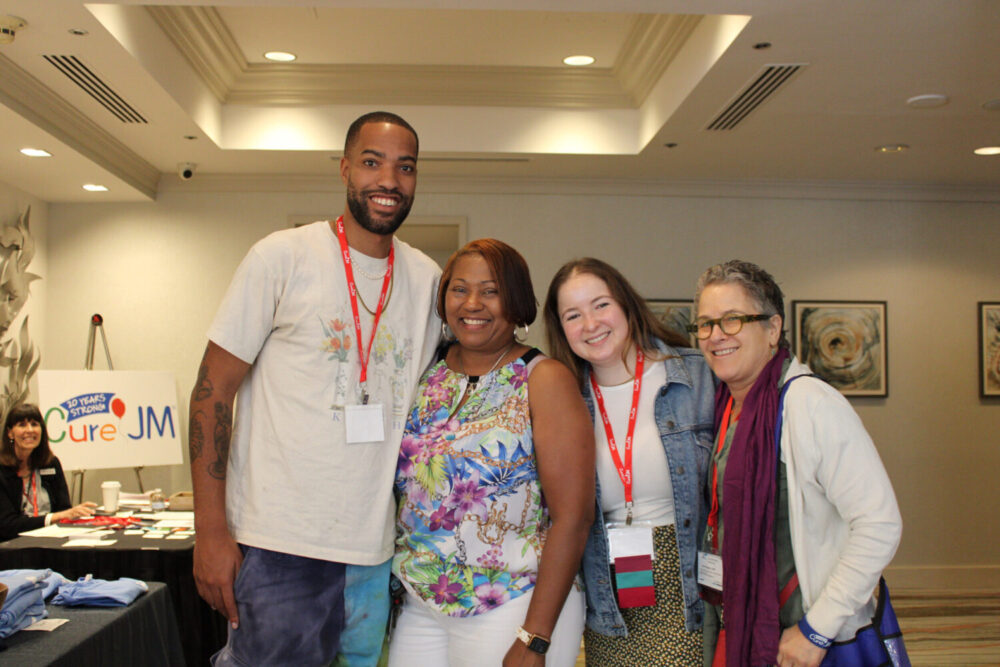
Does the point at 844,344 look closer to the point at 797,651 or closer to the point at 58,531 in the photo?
the point at 797,651

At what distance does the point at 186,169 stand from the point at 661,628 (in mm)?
5030

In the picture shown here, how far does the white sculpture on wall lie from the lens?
5.53 metres

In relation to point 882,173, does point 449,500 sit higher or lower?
lower

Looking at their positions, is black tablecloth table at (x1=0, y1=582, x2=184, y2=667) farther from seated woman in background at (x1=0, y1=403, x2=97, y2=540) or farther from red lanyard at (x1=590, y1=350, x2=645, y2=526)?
seated woman in background at (x1=0, y1=403, x2=97, y2=540)

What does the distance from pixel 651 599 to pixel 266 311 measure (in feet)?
3.68

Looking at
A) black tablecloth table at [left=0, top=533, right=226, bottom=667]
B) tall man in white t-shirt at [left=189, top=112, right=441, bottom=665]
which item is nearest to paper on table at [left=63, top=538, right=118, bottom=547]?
black tablecloth table at [left=0, top=533, right=226, bottom=667]

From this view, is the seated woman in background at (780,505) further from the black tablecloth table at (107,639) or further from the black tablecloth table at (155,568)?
the black tablecloth table at (155,568)

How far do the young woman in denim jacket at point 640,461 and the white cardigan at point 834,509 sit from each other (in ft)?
0.93

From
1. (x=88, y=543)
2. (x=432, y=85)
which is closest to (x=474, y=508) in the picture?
(x=88, y=543)

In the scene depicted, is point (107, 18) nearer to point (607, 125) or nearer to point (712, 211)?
point (607, 125)

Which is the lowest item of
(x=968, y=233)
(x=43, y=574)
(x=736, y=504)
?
(x=43, y=574)

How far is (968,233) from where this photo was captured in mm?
6645

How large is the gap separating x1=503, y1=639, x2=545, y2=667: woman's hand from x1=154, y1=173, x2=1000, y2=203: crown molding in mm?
4928

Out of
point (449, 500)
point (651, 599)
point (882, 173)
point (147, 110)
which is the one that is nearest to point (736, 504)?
point (651, 599)
